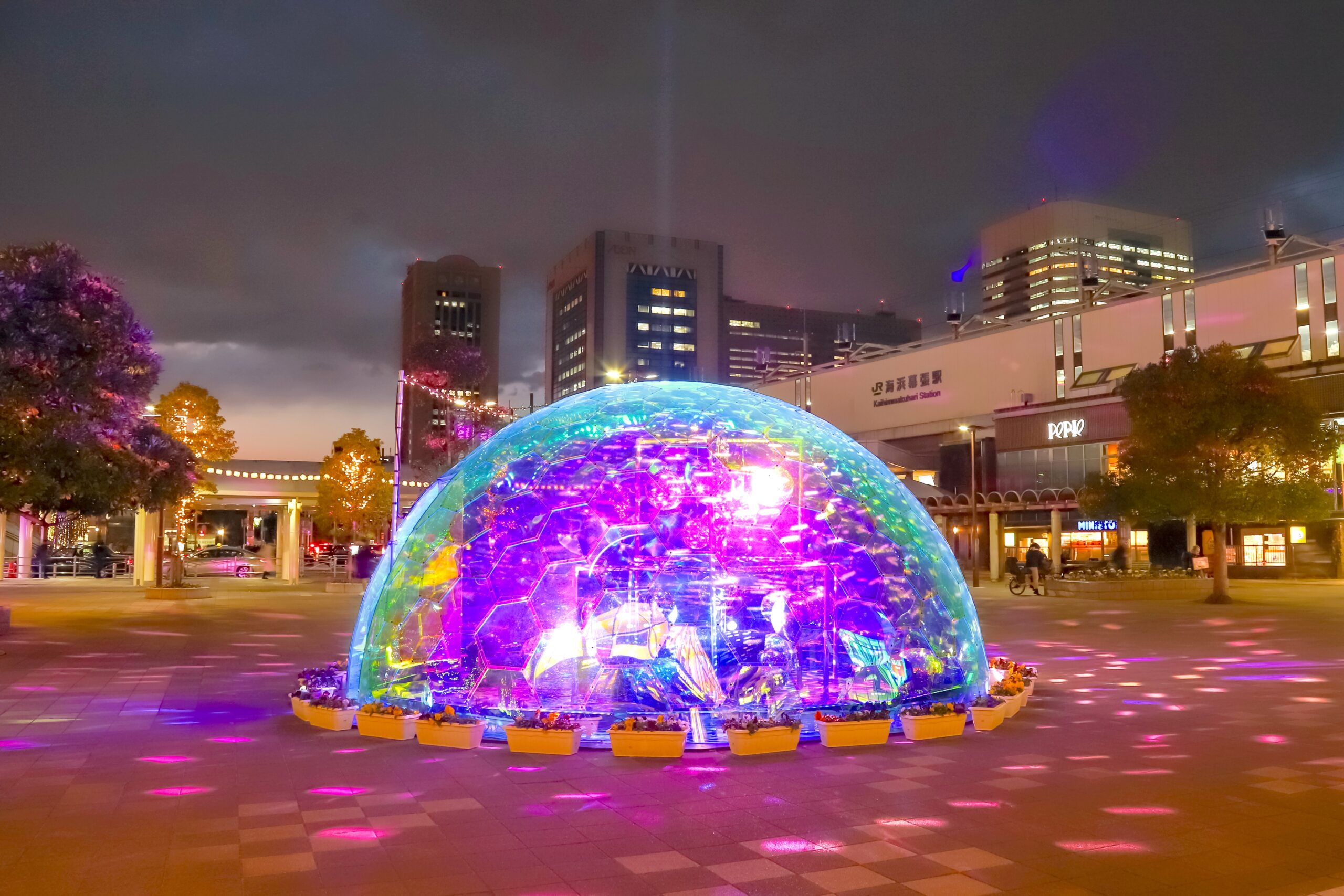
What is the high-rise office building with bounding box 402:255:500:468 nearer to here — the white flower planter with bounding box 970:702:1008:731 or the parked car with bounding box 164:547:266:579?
the parked car with bounding box 164:547:266:579

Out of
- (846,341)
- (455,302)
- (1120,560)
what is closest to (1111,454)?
(1120,560)

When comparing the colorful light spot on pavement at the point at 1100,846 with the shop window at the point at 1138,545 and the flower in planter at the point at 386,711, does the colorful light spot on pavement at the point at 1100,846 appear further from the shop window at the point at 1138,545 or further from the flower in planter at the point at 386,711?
the shop window at the point at 1138,545

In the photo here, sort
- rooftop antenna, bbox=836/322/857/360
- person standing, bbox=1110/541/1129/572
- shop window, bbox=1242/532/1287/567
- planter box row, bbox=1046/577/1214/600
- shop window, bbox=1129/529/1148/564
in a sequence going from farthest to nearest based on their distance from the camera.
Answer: rooftop antenna, bbox=836/322/857/360 < shop window, bbox=1129/529/1148/564 < shop window, bbox=1242/532/1287/567 < person standing, bbox=1110/541/1129/572 < planter box row, bbox=1046/577/1214/600

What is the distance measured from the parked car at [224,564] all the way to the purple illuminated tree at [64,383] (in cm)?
2533

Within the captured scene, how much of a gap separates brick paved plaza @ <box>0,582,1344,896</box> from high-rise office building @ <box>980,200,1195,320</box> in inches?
5008

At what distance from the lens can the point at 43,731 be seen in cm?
1010

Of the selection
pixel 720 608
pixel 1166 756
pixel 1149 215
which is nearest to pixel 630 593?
pixel 720 608

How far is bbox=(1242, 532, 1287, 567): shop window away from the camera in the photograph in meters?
47.3

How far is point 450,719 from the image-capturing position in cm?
938

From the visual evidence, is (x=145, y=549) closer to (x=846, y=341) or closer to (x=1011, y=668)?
(x=1011, y=668)

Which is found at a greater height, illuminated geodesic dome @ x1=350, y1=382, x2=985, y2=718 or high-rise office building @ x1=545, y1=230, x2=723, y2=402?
high-rise office building @ x1=545, y1=230, x2=723, y2=402

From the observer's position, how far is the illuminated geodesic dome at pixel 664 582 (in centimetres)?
960

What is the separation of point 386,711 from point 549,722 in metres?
1.99

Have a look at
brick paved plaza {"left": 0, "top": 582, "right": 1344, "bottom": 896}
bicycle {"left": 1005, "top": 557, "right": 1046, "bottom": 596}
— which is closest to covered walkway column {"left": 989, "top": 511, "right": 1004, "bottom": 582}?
bicycle {"left": 1005, "top": 557, "right": 1046, "bottom": 596}
